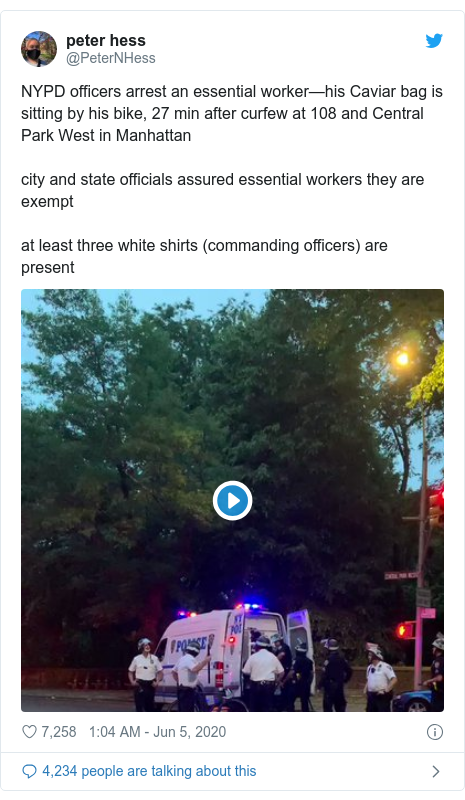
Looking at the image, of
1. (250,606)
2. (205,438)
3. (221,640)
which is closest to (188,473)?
(205,438)

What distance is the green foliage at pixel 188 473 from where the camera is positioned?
7355 mm

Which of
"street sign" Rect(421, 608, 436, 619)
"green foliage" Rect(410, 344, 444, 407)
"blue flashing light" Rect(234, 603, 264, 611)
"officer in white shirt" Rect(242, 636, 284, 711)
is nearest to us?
"street sign" Rect(421, 608, 436, 619)

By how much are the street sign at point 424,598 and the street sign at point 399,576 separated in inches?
4.2

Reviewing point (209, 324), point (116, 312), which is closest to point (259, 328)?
point (209, 324)

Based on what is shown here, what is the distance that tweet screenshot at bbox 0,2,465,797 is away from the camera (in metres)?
6.95

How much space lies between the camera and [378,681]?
7379 mm

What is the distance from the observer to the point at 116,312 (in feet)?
24.7

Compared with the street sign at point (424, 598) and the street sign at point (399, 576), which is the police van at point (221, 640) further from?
the street sign at point (424, 598)
